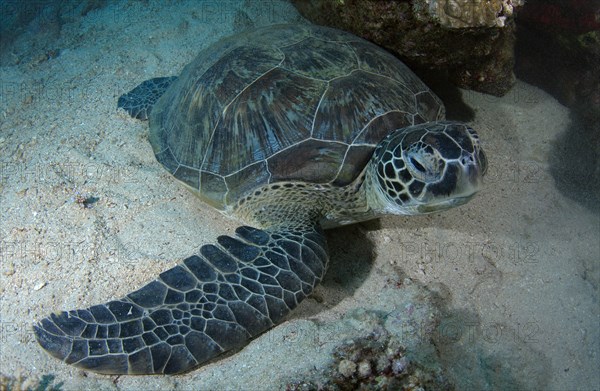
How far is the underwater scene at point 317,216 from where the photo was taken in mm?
2025

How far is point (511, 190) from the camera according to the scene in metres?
3.52

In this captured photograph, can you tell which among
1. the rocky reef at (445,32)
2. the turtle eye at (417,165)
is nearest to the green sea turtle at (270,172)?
the turtle eye at (417,165)

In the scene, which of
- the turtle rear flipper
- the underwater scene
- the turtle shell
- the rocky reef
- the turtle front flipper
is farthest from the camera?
the turtle rear flipper

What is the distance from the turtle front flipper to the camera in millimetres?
1906

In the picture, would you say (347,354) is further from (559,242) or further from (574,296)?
(559,242)

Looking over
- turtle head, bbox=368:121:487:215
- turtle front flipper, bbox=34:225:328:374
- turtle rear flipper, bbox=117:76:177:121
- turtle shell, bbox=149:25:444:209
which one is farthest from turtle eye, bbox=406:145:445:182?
turtle rear flipper, bbox=117:76:177:121

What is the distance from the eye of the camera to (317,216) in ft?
9.17

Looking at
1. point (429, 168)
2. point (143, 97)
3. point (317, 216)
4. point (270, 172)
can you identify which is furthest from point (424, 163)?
point (143, 97)

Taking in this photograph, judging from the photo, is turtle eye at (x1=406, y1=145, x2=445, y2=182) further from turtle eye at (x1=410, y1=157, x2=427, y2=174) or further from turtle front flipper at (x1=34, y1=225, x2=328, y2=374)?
turtle front flipper at (x1=34, y1=225, x2=328, y2=374)

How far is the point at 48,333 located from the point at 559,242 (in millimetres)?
3634

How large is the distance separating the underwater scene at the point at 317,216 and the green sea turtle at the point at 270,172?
13 mm

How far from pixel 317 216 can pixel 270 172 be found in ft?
1.55

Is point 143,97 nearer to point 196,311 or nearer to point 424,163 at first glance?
point 196,311

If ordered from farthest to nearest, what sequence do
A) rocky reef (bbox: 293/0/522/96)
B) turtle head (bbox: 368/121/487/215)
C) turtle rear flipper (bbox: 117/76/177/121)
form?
turtle rear flipper (bbox: 117/76/177/121) < rocky reef (bbox: 293/0/522/96) < turtle head (bbox: 368/121/487/215)
